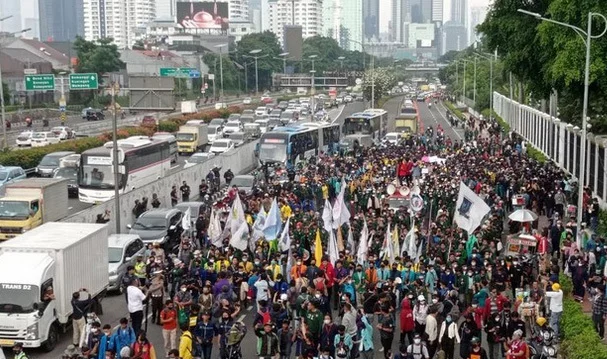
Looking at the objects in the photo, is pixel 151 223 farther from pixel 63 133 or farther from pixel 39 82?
pixel 39 82

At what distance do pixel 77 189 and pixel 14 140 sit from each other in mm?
24817


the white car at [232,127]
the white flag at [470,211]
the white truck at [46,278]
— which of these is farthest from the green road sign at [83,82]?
the white flag at [470,211]

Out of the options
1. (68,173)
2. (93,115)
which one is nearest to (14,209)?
(68,173)

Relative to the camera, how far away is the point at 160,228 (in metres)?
26.3

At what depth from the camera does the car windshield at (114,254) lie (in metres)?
22.1

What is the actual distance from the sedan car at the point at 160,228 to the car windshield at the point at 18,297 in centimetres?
865

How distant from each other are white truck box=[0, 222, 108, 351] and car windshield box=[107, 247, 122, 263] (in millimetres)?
2127

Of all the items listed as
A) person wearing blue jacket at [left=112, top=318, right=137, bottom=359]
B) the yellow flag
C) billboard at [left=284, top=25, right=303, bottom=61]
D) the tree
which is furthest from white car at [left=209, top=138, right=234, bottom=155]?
billboard at [left=284, top=25, right=303, bottom=61]

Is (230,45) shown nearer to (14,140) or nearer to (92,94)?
A: (92,94)

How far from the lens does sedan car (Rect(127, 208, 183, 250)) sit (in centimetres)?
2583

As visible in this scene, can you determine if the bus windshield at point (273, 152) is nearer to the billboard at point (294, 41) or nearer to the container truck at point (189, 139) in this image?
the container truck at point (189, 139)

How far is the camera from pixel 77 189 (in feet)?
124

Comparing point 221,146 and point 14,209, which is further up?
point 14,209

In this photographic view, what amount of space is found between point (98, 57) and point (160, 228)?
72.2 metres
